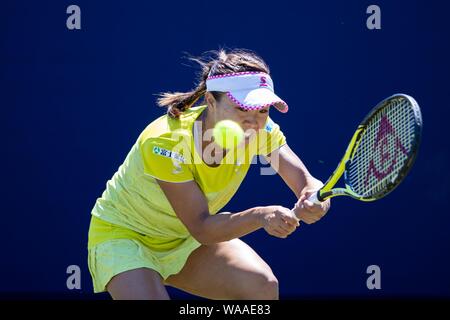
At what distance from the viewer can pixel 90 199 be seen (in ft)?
16.9

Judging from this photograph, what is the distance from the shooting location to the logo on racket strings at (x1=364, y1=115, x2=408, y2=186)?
305cm

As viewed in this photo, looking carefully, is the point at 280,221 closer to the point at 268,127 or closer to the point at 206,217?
the point at 206,217

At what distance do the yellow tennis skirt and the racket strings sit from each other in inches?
29.4

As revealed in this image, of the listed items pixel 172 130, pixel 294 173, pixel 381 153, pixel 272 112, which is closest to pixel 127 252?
pixel 172 130

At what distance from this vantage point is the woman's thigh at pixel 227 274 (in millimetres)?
3475

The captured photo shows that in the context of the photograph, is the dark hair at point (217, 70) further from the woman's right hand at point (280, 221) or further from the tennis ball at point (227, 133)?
the woman's right hand at point (280, 221)

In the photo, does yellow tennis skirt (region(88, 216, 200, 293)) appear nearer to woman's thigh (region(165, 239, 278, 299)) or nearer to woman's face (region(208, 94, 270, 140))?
woman's thigh (region(165, 239, 278, 299))

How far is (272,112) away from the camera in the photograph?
5.05 m

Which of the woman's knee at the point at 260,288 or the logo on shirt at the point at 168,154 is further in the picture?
the woman's knee at the point at 260,288

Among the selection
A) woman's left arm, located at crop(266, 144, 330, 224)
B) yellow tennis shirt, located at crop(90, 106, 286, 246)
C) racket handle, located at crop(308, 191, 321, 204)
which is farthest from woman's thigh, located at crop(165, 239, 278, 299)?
racket handle, located at crop(308, 191, 321, 204)

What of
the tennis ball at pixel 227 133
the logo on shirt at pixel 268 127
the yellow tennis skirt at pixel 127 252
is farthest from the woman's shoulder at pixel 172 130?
the yellow tennis skirt at pixel 127 252

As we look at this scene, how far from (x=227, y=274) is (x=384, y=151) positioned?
0.81 metres

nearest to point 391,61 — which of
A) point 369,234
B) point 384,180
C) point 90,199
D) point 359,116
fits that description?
point 359,116
